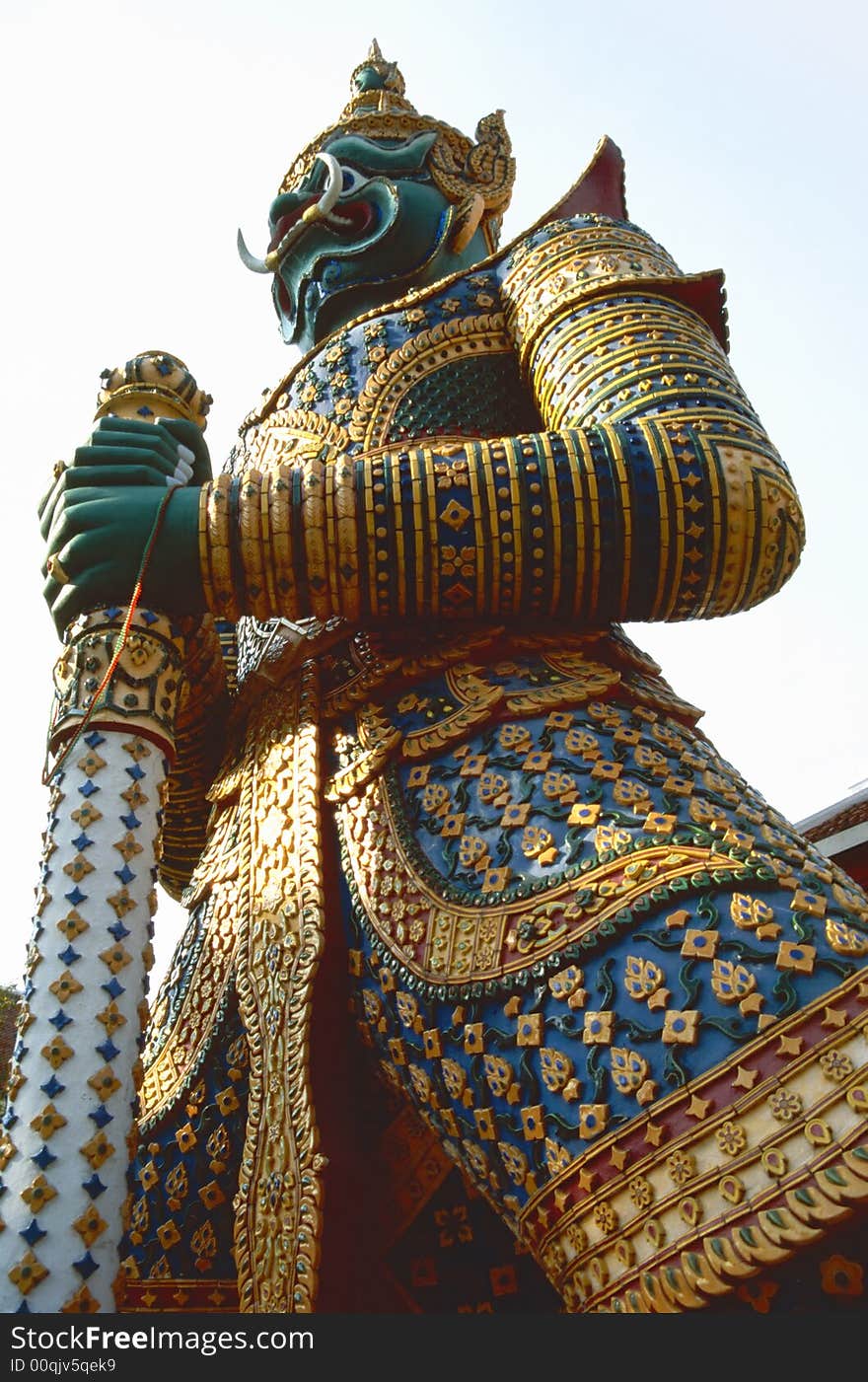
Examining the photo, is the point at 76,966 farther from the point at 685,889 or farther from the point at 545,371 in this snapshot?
the point at 545,371

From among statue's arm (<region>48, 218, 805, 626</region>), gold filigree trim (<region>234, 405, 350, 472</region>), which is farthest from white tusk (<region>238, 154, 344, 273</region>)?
statue's arm (<region>48, 218, 805, 626</region>)

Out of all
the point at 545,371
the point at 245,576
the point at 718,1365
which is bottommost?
the point at 718,1365

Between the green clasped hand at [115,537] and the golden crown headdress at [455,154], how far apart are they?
5.16ft

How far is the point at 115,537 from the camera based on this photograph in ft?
8.64

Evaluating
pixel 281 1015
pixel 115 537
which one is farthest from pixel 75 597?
pixel 281 1015

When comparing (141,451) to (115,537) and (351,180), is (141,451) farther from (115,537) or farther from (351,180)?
(351,180)

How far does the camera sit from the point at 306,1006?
2.35 m

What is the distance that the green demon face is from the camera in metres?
3.69

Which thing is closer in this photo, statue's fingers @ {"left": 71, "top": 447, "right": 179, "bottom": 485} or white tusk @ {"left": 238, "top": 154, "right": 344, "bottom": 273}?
statue's fingers @ {"left": 71, "top": 447, "right": 179, "bottom": 485}

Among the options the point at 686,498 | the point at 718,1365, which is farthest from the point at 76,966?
the point at 686,498

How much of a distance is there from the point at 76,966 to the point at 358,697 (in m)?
0.80

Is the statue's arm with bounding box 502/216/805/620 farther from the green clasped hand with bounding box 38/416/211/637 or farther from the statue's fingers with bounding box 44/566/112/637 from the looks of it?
the statue's fingers with bounding box 44/566/112/637

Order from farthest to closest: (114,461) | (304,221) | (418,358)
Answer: (304,221), (418,358), (114,461)

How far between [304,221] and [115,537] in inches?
58.9
